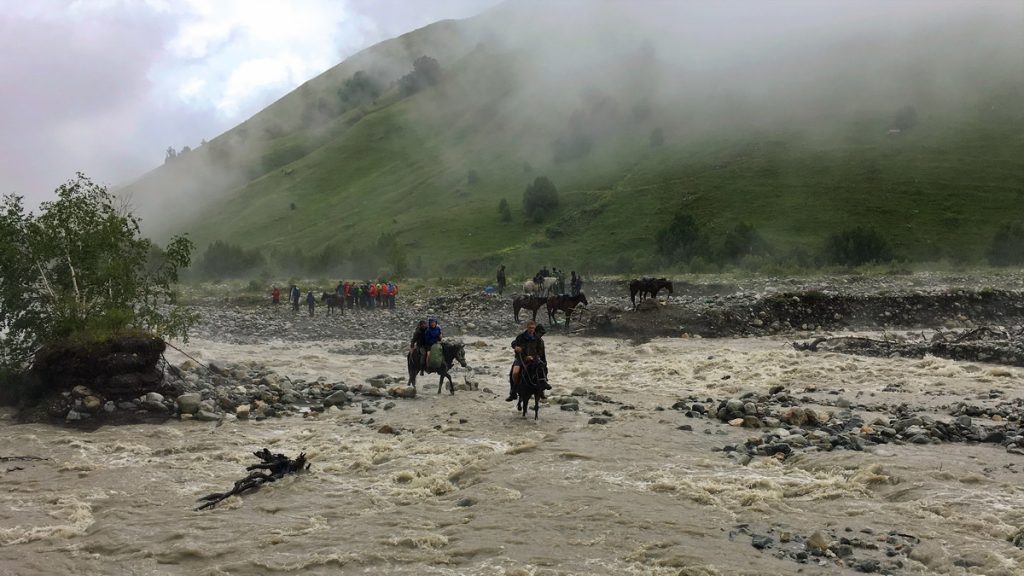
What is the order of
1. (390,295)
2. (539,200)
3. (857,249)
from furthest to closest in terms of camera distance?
(539,200), (857,249), (390,295)

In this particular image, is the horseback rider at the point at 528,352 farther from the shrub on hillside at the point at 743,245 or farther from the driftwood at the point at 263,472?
the shrub on hillside at the point at 743,245

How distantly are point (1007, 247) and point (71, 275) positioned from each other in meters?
66.8

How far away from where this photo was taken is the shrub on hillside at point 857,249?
6444 cm

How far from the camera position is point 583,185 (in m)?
107

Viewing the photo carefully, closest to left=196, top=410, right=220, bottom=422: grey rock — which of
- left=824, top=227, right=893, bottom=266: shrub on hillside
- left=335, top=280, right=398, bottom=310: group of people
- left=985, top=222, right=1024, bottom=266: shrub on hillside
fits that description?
left=335, top=280, right=398, bottom=310: group of people

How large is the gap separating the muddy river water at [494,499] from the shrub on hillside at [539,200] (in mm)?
81723

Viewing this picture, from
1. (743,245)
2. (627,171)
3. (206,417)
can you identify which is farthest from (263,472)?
(627,171)

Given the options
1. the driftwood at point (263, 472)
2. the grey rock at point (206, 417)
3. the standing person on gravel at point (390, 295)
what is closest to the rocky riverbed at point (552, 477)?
the grey rock at point (206, 417)

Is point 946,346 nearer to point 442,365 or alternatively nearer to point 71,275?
point 442,365

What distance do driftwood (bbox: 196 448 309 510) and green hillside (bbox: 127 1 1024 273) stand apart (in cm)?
6109

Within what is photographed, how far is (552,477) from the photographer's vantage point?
12344mm

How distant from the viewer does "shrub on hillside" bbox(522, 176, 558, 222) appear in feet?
325

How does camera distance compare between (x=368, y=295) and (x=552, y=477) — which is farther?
(x=368, y=295)

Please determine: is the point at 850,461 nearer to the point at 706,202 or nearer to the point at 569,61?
the point at 706,202
